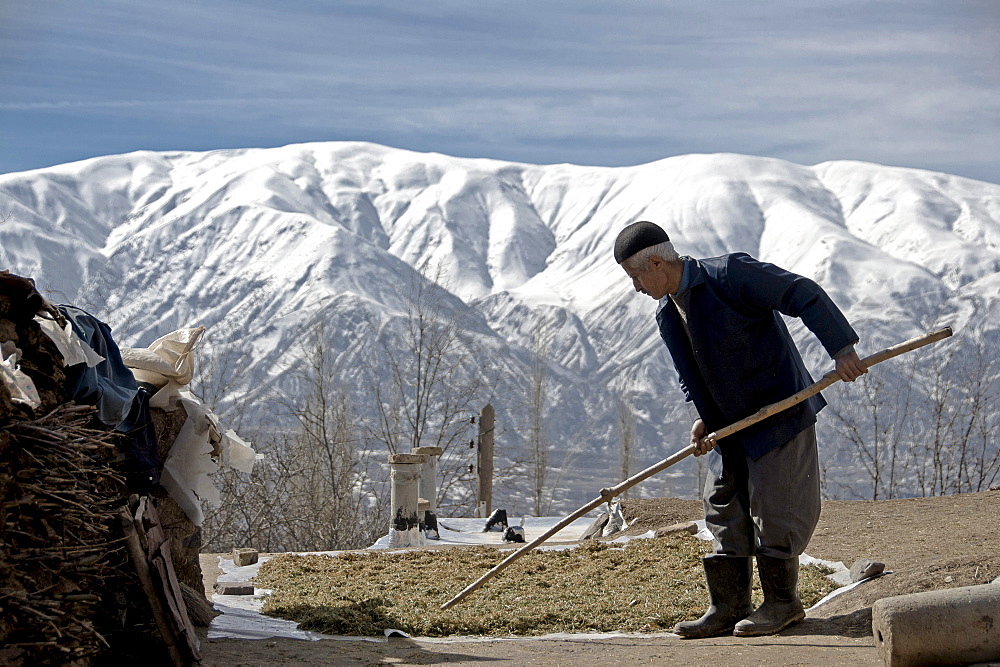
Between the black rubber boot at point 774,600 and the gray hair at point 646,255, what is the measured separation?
4.57ft

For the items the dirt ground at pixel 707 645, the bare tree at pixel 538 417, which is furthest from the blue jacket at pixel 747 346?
the bare tree at pixel 538 417

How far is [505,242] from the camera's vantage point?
5714 inches

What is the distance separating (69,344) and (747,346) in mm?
2841

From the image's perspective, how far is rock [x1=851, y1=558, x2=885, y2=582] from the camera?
223 inches

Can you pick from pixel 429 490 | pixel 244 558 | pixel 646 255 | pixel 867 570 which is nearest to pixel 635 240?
pixel 646 255

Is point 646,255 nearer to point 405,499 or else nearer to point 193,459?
point 193,459

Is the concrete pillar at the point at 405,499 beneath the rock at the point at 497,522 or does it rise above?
above

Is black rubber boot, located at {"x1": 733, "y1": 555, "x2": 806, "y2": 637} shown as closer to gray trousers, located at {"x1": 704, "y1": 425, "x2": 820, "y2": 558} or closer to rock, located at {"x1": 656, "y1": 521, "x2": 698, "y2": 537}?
gray trousers, located at {"x1": 704, "y1": 425, "x2": 820, "y2": 558}

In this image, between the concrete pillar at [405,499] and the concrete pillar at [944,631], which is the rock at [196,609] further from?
the concrete pillar at [405,499]

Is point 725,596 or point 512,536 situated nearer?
point 725,596

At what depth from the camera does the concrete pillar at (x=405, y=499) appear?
1144cm

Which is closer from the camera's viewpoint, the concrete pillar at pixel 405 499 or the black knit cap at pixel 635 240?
the black knit cap at pixel 635 240

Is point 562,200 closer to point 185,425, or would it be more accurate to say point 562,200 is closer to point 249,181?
point 249,181

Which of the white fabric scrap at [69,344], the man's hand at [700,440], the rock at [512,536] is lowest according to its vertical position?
the rock at [512,536]
